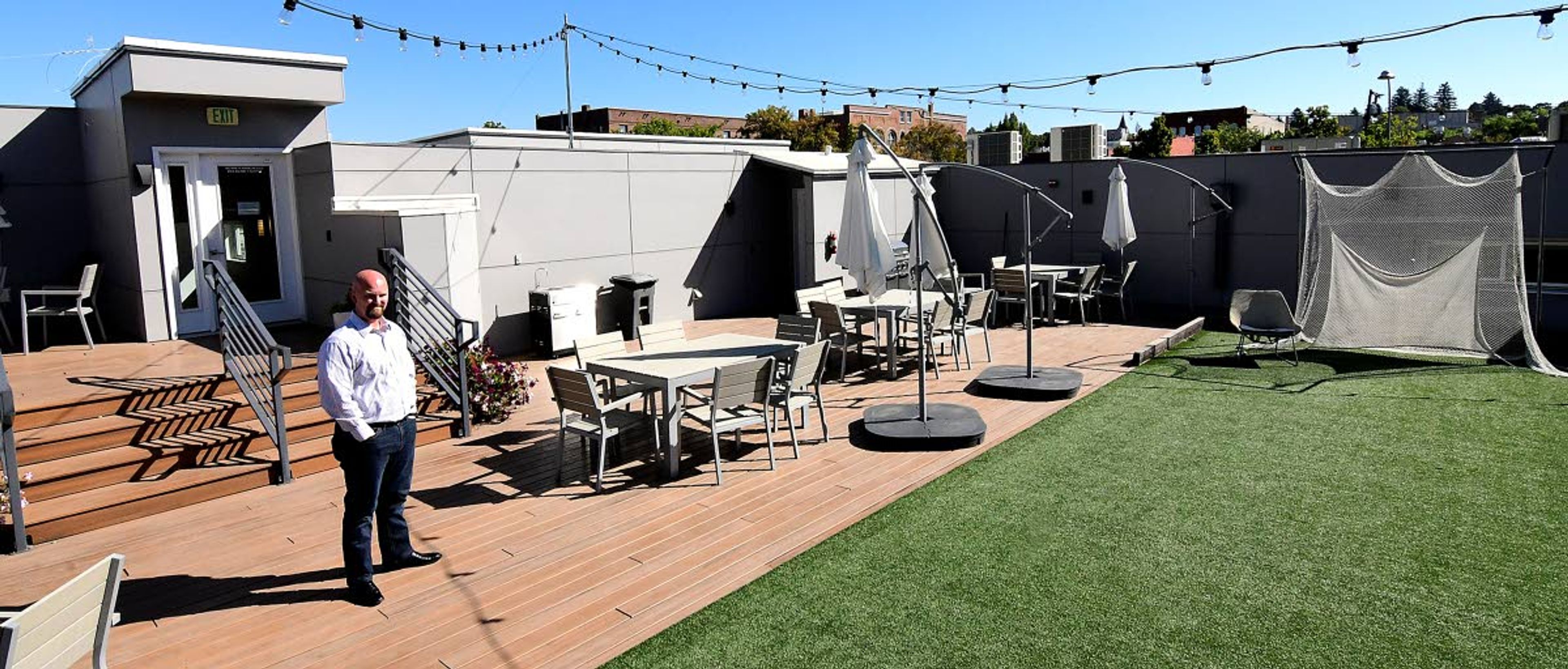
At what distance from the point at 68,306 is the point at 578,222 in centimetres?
543

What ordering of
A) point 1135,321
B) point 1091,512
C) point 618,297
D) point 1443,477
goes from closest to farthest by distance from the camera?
point 1091,512 < point 1443,477 < point 618,297 < point 1135,321

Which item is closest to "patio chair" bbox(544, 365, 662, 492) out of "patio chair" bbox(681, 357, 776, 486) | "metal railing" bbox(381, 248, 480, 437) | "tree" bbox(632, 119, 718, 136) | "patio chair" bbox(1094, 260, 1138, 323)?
"patio chair" bbox(681, 357, 776, 486)

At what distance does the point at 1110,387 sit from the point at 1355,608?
4904 millimetres

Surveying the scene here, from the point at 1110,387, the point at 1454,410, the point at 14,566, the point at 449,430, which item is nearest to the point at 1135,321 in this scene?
the point at 1110,387

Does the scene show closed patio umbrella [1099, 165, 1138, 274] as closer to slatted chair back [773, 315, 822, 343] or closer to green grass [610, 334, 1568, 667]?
green grass [610, 334, 1568, 667]

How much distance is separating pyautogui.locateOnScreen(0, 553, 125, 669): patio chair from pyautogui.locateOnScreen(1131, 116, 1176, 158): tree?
37.0 metres

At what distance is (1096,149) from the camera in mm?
18672

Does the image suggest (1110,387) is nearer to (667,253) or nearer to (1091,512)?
(1091,512)

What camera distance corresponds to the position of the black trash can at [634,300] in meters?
12.2

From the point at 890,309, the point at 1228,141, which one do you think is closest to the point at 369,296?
the point at 890,309

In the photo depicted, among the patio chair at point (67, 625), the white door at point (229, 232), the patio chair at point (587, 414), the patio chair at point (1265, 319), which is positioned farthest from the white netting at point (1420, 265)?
the white door at point (229, 232)

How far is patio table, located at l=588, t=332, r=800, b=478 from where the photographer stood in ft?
21.8

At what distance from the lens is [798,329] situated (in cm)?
891

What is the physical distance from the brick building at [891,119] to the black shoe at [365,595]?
40273 millimetres
